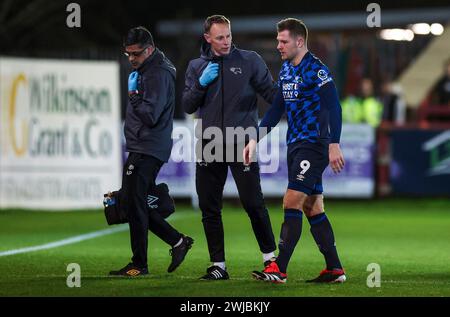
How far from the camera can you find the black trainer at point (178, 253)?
995 cm

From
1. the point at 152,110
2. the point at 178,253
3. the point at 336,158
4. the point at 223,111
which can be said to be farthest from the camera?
the point at 178,253

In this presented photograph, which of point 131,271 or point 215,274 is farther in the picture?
point 131,271

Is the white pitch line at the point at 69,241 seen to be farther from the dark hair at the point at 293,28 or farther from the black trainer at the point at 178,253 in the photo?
the dark hair at the point at 293,28

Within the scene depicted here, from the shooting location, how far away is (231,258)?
38.0ft

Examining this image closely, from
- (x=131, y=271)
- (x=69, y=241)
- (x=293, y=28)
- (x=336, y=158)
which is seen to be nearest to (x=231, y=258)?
(x=131, y=271)

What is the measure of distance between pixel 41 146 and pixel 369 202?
689cm

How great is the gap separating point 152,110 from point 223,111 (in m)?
0.65

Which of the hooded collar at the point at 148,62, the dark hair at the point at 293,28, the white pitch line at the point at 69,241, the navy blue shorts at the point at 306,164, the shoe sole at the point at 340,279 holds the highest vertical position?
the dark hair at the point at 293,28

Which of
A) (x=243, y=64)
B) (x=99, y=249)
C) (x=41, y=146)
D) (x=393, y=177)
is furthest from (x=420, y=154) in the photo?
(x=243, y=64)

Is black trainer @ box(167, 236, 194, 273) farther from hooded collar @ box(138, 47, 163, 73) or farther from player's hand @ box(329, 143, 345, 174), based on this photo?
player's hand @ box(329, 143, 345, 174)

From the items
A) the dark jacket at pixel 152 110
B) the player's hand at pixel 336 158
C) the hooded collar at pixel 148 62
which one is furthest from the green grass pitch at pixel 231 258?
the hooded collar at pixel 148 62

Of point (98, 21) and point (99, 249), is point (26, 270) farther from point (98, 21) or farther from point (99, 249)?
point (98, 21)

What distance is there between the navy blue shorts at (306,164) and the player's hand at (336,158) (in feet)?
0.70

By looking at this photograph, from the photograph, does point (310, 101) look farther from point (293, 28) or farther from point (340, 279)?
point (340, 279)
